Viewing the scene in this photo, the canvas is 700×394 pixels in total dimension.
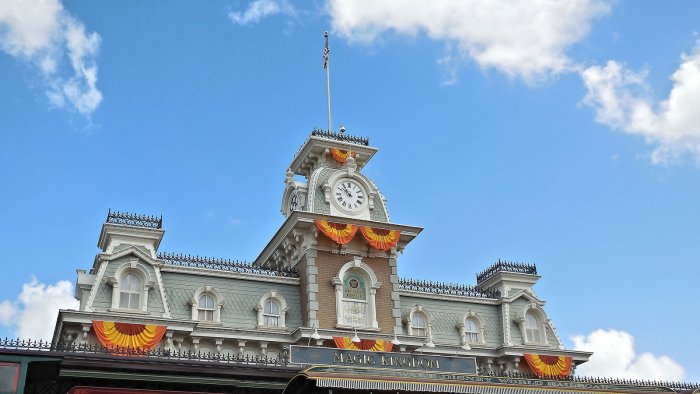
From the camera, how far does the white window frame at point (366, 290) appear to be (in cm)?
3419

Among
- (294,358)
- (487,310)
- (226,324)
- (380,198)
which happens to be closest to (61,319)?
(226,324)

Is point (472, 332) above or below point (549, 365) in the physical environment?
above

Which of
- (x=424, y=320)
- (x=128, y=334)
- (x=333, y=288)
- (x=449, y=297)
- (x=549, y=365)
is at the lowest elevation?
(x=128, y=334)

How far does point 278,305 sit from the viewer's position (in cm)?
3453

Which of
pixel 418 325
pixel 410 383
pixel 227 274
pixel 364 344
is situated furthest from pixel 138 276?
pixel 410 383

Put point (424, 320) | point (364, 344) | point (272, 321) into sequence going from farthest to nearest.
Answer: point (424, 320)
point (272, 321)
point (364, 344)

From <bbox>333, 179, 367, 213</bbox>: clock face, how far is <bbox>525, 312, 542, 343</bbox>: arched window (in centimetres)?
1003

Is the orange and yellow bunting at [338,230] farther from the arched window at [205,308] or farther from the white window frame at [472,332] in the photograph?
the white window frame at [472,332]

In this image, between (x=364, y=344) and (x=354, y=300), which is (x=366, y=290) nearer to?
(x=354, y=300)

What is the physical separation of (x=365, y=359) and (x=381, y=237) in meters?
12.3

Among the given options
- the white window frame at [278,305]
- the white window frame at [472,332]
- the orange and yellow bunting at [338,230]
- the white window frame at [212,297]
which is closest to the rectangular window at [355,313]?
the white window frame at [278,305]

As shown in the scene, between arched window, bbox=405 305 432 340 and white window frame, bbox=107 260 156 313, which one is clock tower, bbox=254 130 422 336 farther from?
white window frame, bbox=107 260 156 313

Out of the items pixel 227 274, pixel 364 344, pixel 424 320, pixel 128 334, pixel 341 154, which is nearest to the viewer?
pixel 128 334

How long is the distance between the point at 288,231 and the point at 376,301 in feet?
16.0
